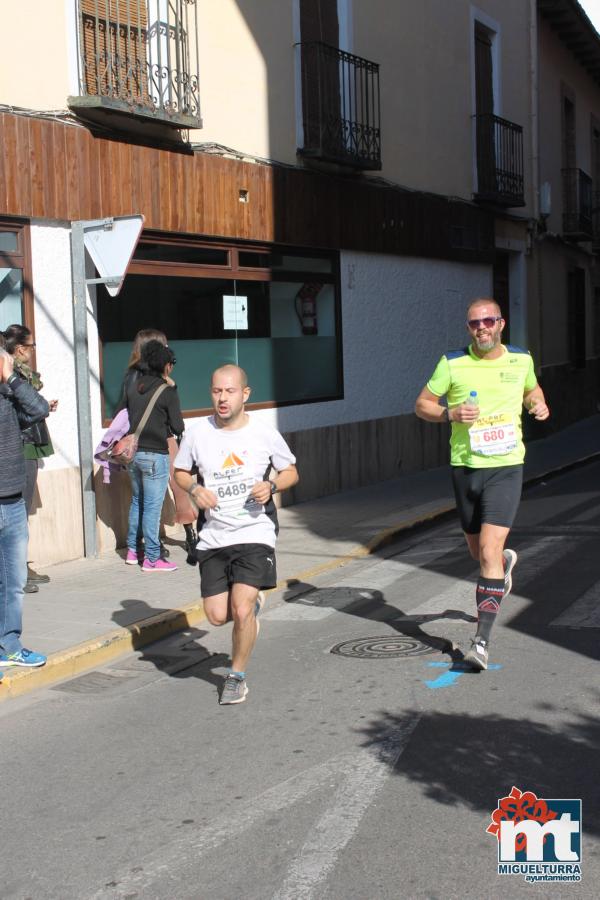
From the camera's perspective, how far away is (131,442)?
29.9 feet

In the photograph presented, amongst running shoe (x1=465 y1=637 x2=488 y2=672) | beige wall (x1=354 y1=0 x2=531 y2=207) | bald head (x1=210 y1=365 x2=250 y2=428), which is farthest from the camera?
beige wall (x1=354 y1=0 x2=531 y2=207)

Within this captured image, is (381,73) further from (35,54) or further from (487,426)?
(487,426)

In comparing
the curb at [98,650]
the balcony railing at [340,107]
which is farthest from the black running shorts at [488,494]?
the balcony railing at [340,107]

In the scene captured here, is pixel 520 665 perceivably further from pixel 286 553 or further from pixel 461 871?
pixel 286 553

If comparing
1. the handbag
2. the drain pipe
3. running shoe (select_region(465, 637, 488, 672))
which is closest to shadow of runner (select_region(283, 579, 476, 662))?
running shoe (select_region(465, 637, 488, 672))

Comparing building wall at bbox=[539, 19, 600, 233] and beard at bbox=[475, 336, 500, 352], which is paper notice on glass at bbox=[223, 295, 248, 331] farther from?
building wall at bbox=[539, 19, 600, 233]

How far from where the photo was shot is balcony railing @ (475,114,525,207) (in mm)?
18172

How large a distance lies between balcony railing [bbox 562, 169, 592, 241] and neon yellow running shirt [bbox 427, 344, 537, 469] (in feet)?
58.1

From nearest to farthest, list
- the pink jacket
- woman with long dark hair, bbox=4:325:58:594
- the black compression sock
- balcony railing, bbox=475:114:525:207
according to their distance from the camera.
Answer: the black compression sock → woman with long dark hair, bbox=4:325:58:594 → the pink jacket → balcony railing, bbox=475:114:525:207

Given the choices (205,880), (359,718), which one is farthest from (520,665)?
(205,880)

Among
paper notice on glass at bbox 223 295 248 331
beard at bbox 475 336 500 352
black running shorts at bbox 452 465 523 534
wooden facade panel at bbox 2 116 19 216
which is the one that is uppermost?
wooden facade panel at bbox 2 116 19 216

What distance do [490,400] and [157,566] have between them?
398cm

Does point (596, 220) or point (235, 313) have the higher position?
point (596, 220)

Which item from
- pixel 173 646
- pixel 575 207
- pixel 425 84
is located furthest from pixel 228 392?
pixel 575 207
